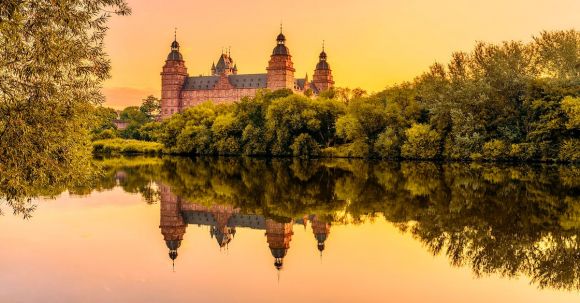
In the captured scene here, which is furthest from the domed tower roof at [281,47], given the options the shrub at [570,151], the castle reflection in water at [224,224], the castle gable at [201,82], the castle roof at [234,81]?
the castle reflection in water at [224,224]

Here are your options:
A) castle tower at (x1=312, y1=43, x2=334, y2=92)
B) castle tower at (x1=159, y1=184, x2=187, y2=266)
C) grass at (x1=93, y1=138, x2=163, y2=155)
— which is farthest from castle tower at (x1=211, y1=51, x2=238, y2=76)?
castle tower at (x1=159, y1=184, x2=187, y2=266)

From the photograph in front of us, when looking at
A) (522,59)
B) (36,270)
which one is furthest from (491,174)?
(36,270)

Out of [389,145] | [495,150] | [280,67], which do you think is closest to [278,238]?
[495,150]

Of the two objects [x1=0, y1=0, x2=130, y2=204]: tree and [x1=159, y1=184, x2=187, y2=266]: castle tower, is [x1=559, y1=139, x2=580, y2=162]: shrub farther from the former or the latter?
[x1=0, y1=0, x2=130, y2=204]: tree

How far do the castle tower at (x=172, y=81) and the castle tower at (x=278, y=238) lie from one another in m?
119

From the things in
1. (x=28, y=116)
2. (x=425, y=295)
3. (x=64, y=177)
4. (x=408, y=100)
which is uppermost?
(x=408, y=100)

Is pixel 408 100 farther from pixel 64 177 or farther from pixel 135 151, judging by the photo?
pixel 64 177

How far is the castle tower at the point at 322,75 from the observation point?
134 m

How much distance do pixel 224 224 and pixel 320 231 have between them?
2804 mm

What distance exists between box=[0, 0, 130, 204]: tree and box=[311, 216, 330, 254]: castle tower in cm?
583

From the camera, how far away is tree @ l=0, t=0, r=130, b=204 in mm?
10562

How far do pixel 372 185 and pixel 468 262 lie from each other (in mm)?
14399

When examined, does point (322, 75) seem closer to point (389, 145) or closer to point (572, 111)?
point (389, 145)

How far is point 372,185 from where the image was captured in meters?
25.5
